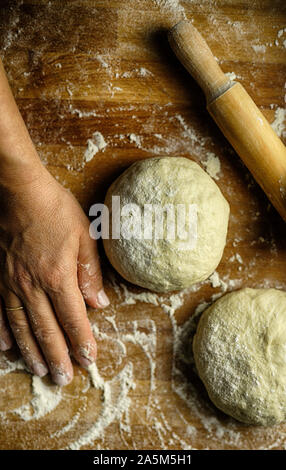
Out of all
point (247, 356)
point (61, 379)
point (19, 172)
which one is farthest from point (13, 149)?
point (247, 356)

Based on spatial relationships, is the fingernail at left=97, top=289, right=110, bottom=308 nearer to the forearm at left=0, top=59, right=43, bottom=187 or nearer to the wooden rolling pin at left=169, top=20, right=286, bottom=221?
the forearm at left=0, top=59, right=43, bottom=187

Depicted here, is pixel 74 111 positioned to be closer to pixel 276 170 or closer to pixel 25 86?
pixel 25 86

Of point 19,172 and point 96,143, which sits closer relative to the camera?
point 19,172

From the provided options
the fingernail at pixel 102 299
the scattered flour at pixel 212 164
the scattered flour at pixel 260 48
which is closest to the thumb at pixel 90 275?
the fingernail at pixel 102 299

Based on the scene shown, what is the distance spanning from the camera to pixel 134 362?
1179 mm

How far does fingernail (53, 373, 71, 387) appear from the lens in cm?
116

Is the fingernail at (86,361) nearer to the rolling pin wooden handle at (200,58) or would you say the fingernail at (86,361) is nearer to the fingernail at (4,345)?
the fingernail at (4,345)

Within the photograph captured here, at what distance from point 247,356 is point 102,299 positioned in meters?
0.40

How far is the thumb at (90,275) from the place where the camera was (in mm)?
1126

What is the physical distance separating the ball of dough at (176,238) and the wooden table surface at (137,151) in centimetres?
10

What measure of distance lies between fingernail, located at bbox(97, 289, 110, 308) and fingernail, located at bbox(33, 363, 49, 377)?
0.23 metres

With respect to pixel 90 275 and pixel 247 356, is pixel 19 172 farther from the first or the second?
pixel 247 356

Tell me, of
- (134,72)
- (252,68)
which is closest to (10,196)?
(134,72)

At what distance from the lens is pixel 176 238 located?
1049mm
